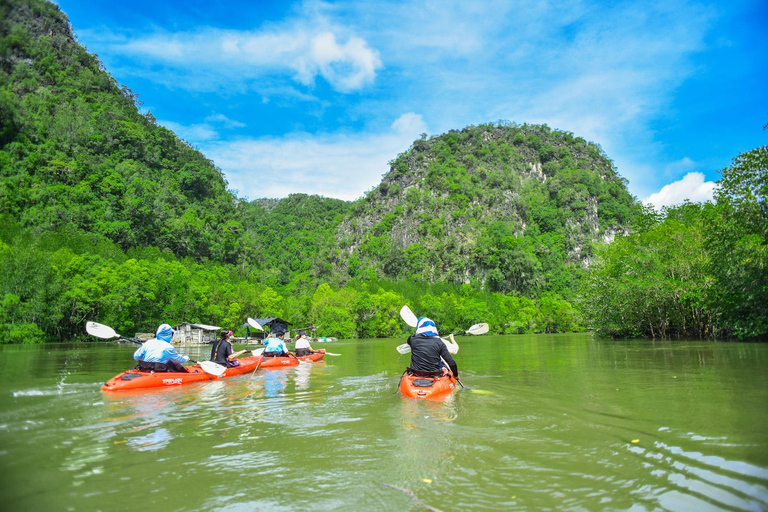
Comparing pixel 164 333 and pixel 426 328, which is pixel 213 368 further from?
pixel 426 328

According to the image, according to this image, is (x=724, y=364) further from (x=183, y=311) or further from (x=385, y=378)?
(x=183, y=311)

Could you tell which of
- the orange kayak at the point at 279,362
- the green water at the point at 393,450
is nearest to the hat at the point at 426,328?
the green water at the point at 393,450

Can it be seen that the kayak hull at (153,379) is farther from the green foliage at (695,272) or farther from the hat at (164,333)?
the green foliage at (695,272)

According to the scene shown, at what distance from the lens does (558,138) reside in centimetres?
16038

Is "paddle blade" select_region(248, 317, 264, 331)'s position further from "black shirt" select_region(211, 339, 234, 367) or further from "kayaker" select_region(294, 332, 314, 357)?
"black shirt" select_region(211, 339, 234, 367)

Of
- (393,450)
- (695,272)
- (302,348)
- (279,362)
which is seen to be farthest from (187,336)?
(393,450)

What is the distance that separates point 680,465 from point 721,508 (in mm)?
1097

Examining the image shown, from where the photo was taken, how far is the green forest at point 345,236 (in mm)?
30625

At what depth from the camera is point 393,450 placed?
552 cm

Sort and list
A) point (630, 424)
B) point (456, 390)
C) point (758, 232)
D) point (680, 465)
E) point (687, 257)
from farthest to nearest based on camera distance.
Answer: point (687, 257) < point (758, 232) < point (456, 390) < point (630, 424) < point (680, 465)

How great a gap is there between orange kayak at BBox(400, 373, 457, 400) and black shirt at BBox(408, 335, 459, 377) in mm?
276

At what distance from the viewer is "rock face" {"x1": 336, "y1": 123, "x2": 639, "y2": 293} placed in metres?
103

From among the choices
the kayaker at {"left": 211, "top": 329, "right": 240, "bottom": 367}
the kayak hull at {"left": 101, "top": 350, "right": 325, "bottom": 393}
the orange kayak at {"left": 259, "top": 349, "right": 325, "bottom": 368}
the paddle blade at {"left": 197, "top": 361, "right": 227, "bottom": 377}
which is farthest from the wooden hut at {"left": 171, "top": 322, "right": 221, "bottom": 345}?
the paddle blade at {"left": 197, "top": 361, "right": 227, "bottom": 377}

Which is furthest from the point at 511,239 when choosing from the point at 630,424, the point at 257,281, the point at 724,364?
the point at 630,424
